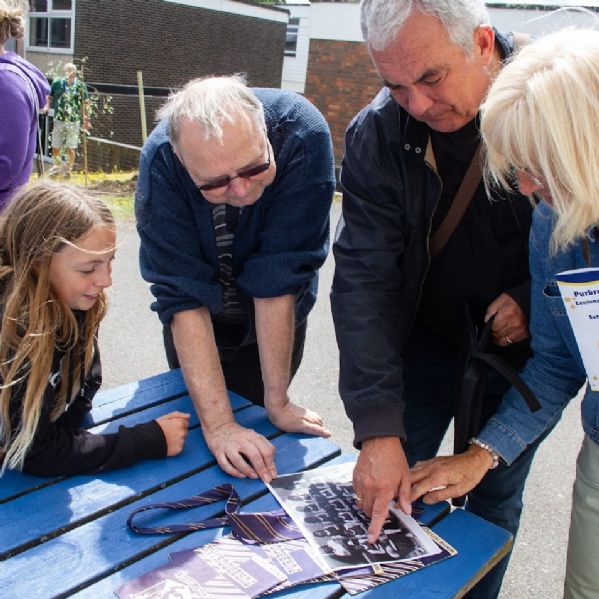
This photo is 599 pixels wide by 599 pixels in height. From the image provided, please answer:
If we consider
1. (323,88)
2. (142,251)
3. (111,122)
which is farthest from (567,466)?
(111,122)

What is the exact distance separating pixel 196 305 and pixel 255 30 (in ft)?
70.5

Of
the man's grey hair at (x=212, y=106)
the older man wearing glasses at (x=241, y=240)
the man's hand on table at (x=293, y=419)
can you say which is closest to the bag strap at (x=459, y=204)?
the older man wearing glasses at (x=241, y=240)

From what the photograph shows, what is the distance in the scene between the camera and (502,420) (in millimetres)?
1655

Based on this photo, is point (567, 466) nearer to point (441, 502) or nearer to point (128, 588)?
point (441, 502)

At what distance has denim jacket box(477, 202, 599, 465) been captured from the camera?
4.68 feet

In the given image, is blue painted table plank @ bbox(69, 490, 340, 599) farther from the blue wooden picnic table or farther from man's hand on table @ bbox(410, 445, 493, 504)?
man's hand on table @ bbox(410, 445, 493, 504)

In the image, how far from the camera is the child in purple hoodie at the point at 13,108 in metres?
2.46

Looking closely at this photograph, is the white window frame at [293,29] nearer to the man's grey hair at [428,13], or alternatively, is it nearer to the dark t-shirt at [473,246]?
the dark t-shirt at [473,246]

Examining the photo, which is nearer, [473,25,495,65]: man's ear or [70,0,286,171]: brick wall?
[473,25,495,65]: man's ear

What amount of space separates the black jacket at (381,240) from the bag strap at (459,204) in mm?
32

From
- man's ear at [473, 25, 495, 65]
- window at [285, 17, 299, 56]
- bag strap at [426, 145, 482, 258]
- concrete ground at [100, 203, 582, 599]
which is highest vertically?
window at [285, 17, 299, 56]

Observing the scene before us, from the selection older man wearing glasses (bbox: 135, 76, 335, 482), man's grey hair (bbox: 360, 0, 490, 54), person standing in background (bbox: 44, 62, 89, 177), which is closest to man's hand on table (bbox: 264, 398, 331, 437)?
older man wearing glasses (bbox: 135, 76, 335, 482)

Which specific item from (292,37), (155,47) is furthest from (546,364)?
(292,37)

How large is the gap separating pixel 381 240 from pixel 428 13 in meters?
0.54
